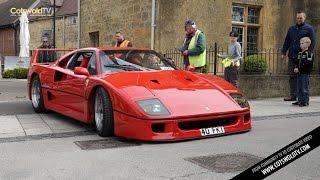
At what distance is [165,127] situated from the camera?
6.06 m

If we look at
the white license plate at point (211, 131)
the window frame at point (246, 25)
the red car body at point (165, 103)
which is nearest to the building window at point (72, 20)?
the window frame at point (246, 25)

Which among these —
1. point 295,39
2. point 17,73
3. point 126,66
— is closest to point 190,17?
point 295,39

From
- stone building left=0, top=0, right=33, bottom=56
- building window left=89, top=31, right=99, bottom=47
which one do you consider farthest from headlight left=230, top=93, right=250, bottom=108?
stone building left=0, top=0, right=33, bottom=56

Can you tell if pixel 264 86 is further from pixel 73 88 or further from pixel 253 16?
pixel 73 88

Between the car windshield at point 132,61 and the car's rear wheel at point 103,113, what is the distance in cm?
61

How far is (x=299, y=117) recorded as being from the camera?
28.7 feet

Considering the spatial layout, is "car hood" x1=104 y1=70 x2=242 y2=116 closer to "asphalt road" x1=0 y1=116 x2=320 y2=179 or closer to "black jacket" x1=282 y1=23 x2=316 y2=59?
"asphalt road" x1=0 y1=116 x2=320 y2=179

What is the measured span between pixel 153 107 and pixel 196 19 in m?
9.78

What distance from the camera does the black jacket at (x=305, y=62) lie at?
403 inches

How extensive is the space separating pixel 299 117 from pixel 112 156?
4.40 meters

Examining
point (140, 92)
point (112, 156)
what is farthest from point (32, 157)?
point (140, 92)

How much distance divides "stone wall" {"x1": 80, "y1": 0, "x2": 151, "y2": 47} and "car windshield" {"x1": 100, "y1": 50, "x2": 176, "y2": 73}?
750 centimetres

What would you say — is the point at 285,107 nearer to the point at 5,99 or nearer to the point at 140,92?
the point at 140,92

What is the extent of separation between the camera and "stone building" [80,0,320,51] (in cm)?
1500
